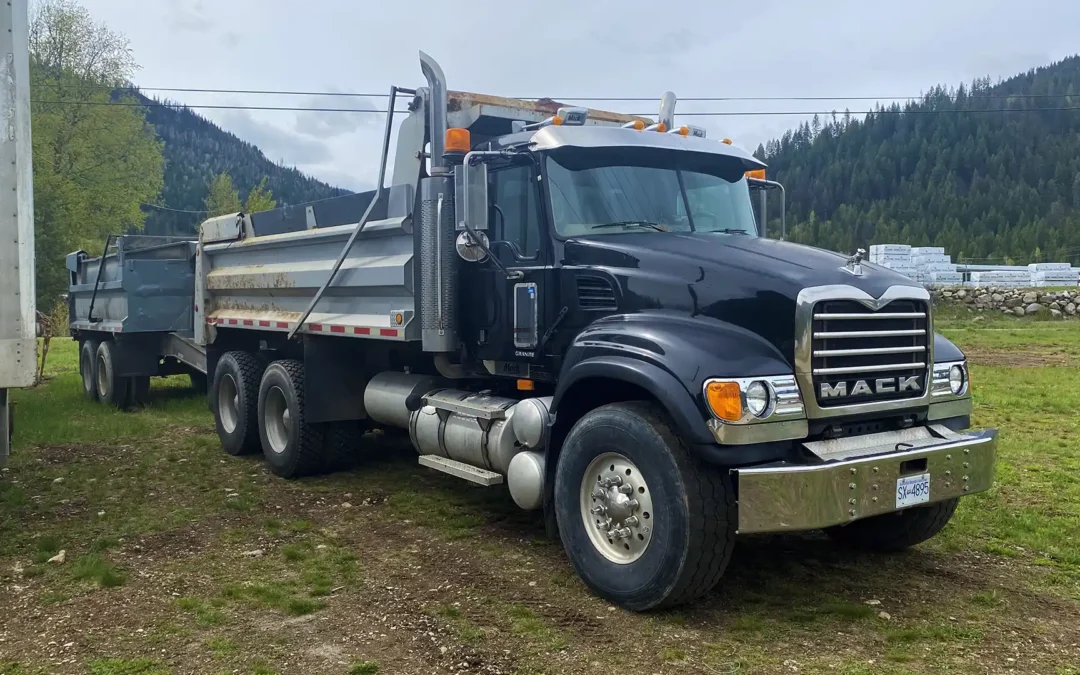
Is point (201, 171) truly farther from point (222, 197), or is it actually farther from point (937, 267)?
point (937, 267)

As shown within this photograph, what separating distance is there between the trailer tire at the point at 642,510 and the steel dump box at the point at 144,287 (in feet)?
26.1

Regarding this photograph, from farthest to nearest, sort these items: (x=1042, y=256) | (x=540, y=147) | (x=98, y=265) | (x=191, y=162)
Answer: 1. (x=191, y=162)
2. (x=1042, y=256)
3. (x=98, y=265)
4. (x=540, y=147)

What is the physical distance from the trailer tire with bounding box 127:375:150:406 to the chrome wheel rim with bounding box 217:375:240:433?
3.66 metres

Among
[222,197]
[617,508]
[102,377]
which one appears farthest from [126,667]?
[222,197]

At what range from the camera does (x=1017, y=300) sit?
30953 mm

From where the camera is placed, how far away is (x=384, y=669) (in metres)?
3.89

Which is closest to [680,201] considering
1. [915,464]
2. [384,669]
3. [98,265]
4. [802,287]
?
[802,287]

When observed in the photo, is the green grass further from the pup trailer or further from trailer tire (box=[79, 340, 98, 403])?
trailer tire (box=[79, 340, 98, 403])

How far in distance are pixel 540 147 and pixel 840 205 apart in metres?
109

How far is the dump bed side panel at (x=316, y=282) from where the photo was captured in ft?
20.9

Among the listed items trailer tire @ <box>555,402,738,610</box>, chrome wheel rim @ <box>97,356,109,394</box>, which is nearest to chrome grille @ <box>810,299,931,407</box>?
trailer tire @ <box>555,402,738,610</box>

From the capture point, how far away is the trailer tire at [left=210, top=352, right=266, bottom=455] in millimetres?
8469

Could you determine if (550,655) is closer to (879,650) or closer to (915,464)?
(879,650)

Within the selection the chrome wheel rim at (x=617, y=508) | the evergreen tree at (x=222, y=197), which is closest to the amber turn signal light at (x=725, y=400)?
the chrome wheel rim at (x=617, y=508)
